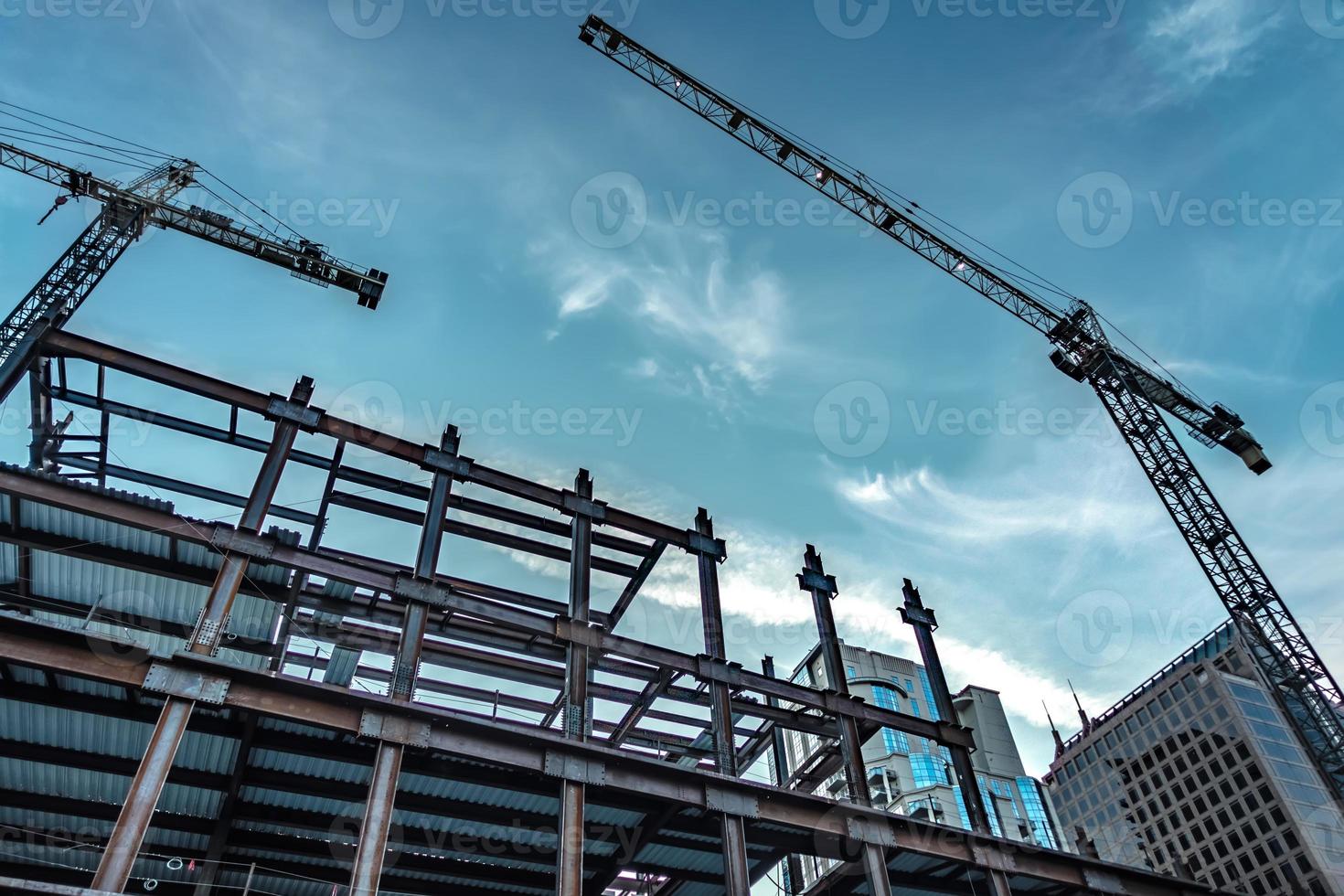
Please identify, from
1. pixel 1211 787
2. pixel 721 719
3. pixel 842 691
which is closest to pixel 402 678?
pixel 721 719

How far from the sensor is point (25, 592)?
1956 cm

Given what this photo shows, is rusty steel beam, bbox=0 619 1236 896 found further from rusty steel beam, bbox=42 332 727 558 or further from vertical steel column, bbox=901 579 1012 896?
rusty steel beam, bbox=42 332 727 558

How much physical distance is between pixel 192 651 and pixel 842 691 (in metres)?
17.6

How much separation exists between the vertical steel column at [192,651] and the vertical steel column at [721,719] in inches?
473

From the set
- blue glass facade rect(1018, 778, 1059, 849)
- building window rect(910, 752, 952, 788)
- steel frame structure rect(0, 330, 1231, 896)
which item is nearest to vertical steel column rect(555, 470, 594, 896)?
steel frame structure rect(0, 330, 1231, 896)

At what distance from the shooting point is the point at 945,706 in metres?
28.4

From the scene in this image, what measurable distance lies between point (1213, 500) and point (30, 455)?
54012mm

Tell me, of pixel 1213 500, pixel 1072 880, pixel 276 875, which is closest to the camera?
pixel 276 875

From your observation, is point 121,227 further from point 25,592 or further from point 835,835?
point 835,835

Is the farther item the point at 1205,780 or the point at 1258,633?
the point at 1205,780

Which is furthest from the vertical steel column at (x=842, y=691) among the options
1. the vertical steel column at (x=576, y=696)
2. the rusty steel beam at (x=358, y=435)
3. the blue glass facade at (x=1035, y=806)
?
the blue glass facade at (x=1035, y=806)

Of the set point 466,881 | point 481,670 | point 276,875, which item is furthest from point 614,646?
point 276,875

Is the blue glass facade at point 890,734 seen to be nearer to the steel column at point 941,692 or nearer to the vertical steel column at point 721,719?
the steel column at point 941,692

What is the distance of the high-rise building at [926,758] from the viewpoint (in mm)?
84688
